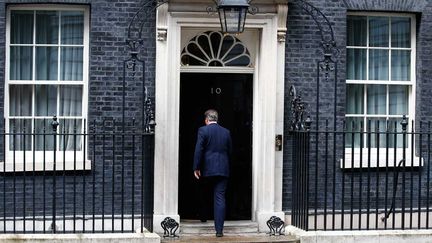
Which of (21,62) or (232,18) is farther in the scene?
(21,62)

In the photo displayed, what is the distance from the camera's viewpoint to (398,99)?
48.3ft

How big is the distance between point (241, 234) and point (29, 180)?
302 cm

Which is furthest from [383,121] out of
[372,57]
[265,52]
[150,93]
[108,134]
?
[108,134]

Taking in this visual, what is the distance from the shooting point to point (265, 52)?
13773 millimetres

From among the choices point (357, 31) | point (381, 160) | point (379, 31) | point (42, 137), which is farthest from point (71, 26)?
point (381, 160)

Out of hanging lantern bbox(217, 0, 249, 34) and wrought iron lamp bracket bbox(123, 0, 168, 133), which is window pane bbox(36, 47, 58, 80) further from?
hanging lantern bbox(217, 0, 249, 34)

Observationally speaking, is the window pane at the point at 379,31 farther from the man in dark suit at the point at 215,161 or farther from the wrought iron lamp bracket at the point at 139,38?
the wrought iron lamp bracket at the point at 139,38

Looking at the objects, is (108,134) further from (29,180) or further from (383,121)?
(383,121)

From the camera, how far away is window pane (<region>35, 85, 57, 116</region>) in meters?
13.7

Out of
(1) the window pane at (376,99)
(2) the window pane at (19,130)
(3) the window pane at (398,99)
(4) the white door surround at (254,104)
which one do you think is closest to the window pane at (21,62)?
(2) the window pane at (19,130)

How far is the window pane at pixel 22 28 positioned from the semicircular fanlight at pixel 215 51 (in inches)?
86.4

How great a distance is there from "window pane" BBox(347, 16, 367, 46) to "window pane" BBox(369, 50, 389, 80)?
0.23 meters

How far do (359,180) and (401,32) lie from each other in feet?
8.20

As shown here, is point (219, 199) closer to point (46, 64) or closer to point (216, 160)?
point (216, 160)
